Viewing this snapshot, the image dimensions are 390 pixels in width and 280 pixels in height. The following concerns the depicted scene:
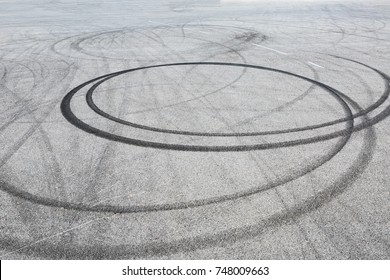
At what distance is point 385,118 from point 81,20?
64.0ft

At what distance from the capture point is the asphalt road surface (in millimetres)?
3914

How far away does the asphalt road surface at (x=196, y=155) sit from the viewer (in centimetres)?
391

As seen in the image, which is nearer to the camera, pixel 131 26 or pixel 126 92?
pixel 126 92

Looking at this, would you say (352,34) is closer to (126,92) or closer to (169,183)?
(126,92)

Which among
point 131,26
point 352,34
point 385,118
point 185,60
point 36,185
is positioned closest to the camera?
point 36,185

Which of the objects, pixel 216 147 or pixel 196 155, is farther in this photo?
pixel 216 147

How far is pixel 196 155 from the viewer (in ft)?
18.4

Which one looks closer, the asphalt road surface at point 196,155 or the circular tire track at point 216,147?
the asphalt road surface at point 196,155

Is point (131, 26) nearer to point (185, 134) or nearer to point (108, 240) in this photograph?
point (185, 134)

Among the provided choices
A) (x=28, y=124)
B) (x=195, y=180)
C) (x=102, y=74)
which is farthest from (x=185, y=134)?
(x=102, y=74)

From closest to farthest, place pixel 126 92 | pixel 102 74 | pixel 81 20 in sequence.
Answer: pixel 126 92
pixel 102 74
pixel 81 20

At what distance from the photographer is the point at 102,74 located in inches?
399

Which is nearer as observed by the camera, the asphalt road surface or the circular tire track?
the asphalt road surface

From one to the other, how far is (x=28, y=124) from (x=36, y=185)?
241cm
